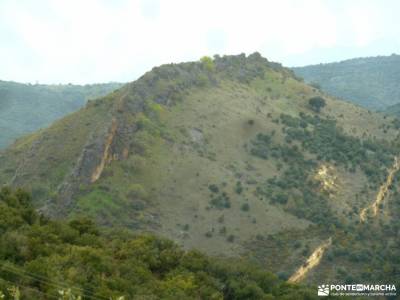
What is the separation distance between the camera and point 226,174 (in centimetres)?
6450

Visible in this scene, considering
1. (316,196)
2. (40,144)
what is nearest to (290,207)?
(316,196)

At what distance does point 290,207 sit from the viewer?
199ft

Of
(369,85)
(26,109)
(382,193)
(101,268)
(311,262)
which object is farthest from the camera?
(369,85)

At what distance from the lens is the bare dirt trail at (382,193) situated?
204 feet

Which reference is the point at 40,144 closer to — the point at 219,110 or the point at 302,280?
the point at 219,110

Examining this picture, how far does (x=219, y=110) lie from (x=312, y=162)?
1497 cm

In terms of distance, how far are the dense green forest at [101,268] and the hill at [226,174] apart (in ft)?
63.1

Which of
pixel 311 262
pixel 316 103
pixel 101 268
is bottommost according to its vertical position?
pixel 311 262

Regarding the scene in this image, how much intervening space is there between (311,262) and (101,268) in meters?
31.6

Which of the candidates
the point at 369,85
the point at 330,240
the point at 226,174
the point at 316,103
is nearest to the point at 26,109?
the point at 369,85

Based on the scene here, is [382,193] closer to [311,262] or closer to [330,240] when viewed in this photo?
[330,240]

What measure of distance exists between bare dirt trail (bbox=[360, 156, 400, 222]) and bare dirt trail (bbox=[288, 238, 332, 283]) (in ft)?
26.8

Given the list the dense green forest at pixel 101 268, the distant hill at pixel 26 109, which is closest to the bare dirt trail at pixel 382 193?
the dense green forest at pixel 101 268

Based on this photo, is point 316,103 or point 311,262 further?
point 316,103
